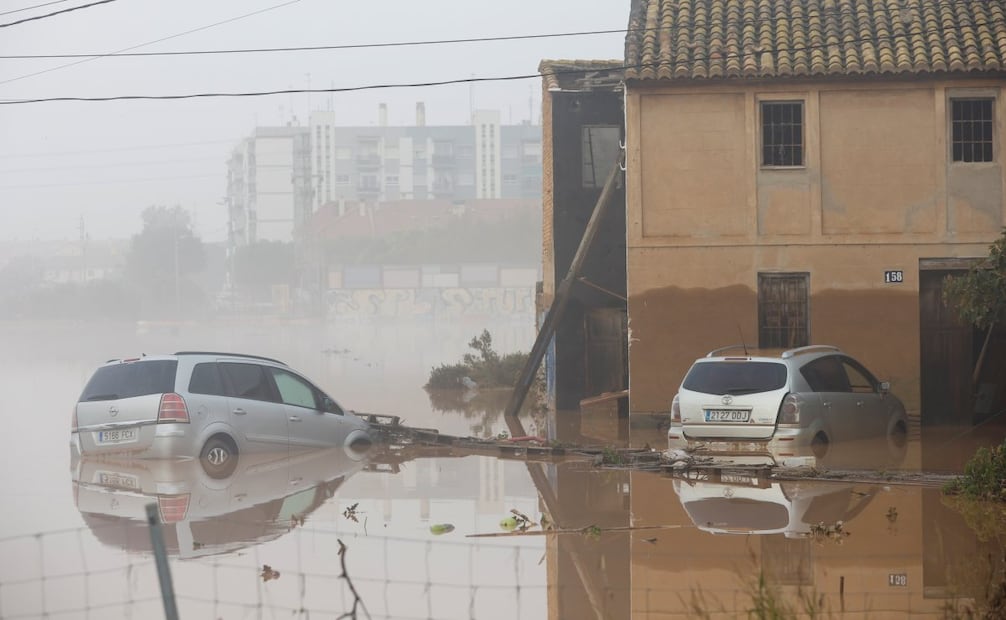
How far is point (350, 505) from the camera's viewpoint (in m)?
14.4

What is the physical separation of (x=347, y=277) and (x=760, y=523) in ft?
344

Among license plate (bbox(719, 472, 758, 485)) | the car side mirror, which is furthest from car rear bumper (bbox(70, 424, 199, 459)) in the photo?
license plate (bbox(719, 472, 758, 485))

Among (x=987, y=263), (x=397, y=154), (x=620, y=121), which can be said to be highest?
(x=397, y=154)

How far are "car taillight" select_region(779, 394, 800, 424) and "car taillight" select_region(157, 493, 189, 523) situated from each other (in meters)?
7.37

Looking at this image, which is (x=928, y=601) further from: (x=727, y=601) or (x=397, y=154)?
(x=397, y=154)

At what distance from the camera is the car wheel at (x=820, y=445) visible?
54.5ft

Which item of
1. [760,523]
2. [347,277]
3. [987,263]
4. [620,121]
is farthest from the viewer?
[347,277]

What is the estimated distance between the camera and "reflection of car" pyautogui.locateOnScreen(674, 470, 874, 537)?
1230 centimetres

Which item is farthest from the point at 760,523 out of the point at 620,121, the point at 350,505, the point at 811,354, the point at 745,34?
the point at 620,121

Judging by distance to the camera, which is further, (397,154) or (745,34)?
(397,154)

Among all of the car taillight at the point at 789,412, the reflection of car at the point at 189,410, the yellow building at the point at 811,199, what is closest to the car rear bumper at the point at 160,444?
the reflection of car at the point at 189,410

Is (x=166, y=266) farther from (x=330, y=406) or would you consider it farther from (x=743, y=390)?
(x=743, y=390)

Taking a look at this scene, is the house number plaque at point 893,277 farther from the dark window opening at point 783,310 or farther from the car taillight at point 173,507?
the car taillight at point 173,507

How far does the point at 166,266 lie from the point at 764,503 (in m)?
119
